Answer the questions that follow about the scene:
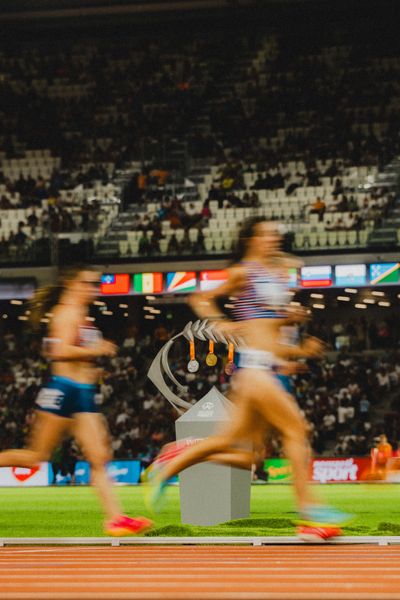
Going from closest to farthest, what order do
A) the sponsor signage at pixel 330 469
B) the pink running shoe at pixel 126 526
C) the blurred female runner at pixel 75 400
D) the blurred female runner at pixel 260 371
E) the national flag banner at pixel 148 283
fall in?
the blurred female runner at pixel 260 371, the pink running shoe at pixel 126 526, the blurred female runner at pixel 75 400, the sponsor signage at pixel 330 469, the national flag banner at pixel 148 283

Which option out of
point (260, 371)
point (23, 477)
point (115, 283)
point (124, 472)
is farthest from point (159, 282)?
point (260, 371)

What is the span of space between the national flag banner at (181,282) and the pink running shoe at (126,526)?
23952 mm

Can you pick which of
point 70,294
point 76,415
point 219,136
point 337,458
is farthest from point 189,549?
point 219,136

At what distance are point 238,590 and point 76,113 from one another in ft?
135

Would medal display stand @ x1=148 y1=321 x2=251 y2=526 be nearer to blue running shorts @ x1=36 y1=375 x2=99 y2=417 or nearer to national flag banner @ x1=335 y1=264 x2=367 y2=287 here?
blue running shorts @ x1=36 y1=375 x2=99 y2=417

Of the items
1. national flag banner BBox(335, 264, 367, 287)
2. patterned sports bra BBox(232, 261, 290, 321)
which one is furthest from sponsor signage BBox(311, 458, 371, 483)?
patterned sports bra BBox(232, 261, 290, 321)

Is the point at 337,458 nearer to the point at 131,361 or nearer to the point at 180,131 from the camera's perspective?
the point at 131,361

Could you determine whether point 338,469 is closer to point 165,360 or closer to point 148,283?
point 148,283

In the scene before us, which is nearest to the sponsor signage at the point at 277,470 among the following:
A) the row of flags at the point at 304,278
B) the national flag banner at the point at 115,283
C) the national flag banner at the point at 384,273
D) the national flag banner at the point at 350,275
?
the row of flags at the point at 304,278

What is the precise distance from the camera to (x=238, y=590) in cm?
512

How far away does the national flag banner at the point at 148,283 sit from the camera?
3278cm

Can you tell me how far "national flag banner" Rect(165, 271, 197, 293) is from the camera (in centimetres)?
3231

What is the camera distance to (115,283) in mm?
33438

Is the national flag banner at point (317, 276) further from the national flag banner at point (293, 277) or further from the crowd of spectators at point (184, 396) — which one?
the crowd of spectators at point (184, 396)
